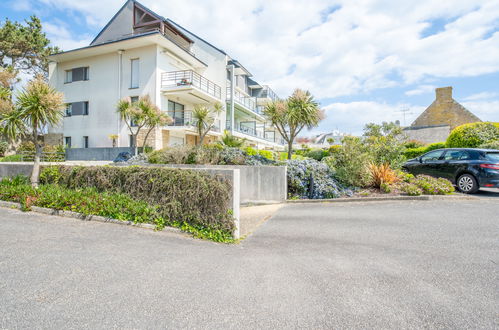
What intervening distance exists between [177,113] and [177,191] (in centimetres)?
→ 1746

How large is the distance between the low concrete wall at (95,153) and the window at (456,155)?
16.9 metres

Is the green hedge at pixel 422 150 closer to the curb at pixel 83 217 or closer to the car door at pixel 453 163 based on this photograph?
the car door at pixel 453 163

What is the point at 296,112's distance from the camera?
1132 cm

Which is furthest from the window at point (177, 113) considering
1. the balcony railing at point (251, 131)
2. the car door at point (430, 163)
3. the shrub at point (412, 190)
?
the shrub at point (412, 190)

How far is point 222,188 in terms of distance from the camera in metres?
5.27

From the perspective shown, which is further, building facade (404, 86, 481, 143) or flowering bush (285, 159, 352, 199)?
building facade (404, 86, 481, 143)

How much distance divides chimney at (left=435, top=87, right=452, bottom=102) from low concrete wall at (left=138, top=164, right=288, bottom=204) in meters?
26.7

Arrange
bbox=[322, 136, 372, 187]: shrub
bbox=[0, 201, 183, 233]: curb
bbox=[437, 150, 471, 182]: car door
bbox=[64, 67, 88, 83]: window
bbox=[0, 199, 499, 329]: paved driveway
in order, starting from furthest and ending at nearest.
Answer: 1. bbox=[64, 67, 88, 83]: window
2. bbox=[322, 136, 372, 187]: shrub
3. bbox=[437, 150, 471, 182]: car door
4. bbox=[0, 201, 183, 233]: curb
5. bbox=[0, 199, 499, 329]: paved driveway

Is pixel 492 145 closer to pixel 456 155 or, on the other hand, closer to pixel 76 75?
pixel 456 155

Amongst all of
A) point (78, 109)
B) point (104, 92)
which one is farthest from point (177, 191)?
point (78, 109)

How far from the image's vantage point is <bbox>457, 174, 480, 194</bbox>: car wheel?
8741 millimetres

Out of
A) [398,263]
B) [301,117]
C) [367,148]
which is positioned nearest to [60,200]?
[398,263]

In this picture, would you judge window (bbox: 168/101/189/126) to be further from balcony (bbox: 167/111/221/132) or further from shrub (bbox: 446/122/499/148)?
shrub (bbox: 446/122/499/148)

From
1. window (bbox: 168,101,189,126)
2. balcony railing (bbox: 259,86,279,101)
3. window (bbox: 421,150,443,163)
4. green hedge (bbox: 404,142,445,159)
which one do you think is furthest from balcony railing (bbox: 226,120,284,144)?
window (bbox: 421,150,443,163)
